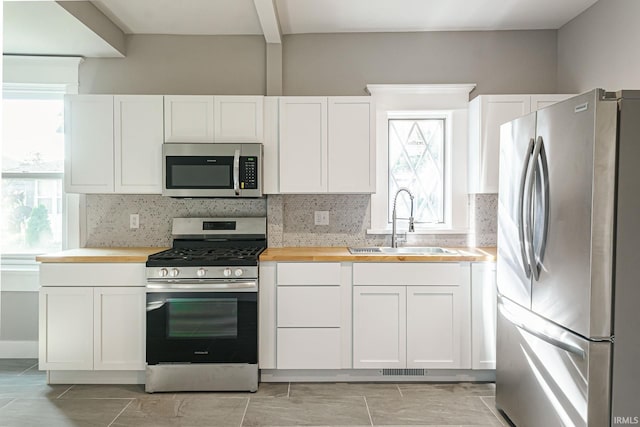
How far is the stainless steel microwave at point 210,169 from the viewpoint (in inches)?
128

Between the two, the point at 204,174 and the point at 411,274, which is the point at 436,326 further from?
the point at 204,174

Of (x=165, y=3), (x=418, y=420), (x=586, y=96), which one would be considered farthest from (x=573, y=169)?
(x=165, y=3)

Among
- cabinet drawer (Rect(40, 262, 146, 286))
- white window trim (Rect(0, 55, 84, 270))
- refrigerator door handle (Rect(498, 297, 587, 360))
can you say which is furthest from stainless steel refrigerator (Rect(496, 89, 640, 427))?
white window trim (Rect(0, 55, 84, 270))

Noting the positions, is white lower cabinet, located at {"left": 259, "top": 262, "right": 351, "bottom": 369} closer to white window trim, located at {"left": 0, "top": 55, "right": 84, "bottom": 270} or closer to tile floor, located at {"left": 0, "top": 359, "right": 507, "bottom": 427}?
tile floor, located at {"left": 0, "top": 359, "right": 507, "bottom": 427}

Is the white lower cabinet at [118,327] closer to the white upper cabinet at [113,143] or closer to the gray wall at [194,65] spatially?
the white upper cabinet at [113,143]

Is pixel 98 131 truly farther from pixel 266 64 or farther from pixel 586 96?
pixel 586 96

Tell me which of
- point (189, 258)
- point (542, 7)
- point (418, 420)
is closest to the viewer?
point (418, 420)

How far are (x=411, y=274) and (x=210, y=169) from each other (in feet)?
5.23

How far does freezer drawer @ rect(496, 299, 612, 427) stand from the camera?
1840 mm

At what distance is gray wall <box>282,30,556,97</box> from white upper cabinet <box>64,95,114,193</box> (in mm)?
1400

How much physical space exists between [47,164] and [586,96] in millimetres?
3760

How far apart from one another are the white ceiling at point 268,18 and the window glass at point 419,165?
2.56ft

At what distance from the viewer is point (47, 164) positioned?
3.66 m

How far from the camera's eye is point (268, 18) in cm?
312
